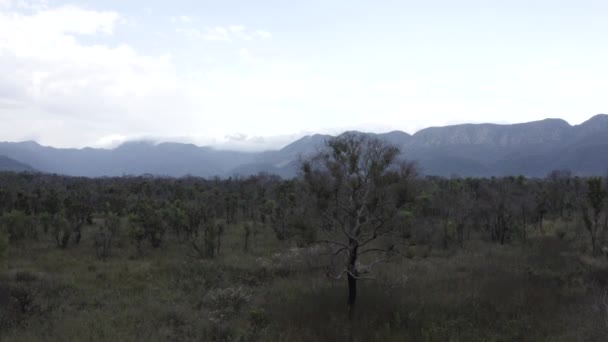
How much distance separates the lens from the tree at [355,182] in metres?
13.4

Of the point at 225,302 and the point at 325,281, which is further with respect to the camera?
the point at 325,281

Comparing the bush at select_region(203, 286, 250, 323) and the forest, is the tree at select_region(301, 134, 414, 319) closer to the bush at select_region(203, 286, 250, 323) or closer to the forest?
the forest

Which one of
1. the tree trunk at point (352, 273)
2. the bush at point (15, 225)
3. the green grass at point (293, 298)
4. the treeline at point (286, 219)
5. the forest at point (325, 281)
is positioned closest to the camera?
the green grass at point (293, 298)

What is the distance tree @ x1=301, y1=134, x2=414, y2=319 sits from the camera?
13.4 meters

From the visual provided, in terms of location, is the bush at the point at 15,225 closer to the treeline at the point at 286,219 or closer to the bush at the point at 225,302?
the treeline at the point at 286,219

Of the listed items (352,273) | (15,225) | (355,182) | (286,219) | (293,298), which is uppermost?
(355,182)

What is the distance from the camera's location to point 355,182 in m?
13.8

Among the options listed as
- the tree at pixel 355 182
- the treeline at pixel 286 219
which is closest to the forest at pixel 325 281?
the tree at pixel 355 182

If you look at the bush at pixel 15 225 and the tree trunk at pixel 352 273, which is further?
the bush at pixel 15 225

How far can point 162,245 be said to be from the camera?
27.5 meters

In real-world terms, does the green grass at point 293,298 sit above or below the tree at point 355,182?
below

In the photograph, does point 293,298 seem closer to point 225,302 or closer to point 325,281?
point 225,302

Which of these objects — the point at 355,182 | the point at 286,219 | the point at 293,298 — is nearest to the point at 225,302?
the point at 293,298

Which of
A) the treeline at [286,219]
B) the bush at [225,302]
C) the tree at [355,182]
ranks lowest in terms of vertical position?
the bush at [225,302]
